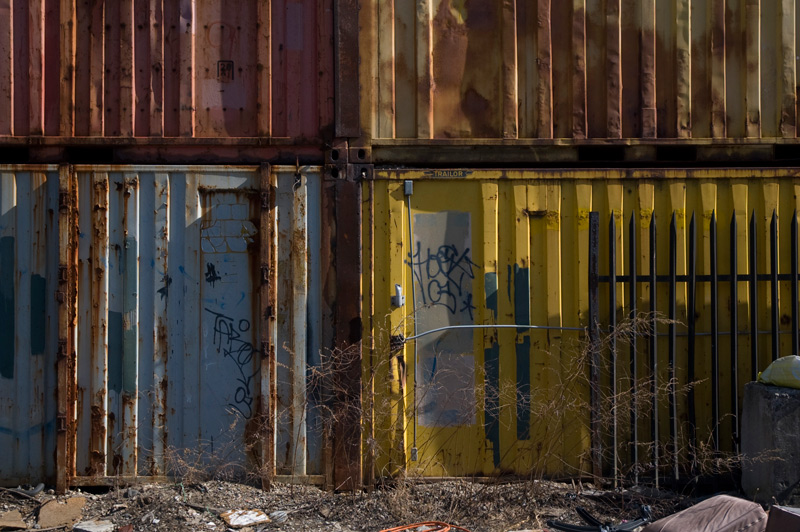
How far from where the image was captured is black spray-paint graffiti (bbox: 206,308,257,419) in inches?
217

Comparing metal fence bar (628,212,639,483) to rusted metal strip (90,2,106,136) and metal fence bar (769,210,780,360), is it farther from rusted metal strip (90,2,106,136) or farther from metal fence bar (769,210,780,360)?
rusted metal strip (90,2,106,136)

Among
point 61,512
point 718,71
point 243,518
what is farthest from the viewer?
point 718,71

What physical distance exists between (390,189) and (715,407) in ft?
10.4

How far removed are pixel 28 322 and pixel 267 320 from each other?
6.41 feet

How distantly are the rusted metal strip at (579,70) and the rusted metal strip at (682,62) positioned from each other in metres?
0.80

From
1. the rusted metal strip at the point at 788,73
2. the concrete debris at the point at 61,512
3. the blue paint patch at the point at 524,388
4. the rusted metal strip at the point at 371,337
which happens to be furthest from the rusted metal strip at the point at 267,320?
the rusted metal strip at the point at 788,73

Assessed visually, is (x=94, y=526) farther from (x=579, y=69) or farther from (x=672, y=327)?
(x=579, y=69)

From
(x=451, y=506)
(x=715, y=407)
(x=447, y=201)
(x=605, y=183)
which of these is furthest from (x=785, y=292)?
(x=451, y=506)

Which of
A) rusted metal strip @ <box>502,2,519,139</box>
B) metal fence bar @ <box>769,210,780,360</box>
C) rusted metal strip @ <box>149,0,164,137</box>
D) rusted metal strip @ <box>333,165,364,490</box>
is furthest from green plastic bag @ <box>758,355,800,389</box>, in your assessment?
rusted metal strip @ <box>149,0,164,137</box>

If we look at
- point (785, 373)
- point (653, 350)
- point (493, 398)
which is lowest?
point (493, 398)

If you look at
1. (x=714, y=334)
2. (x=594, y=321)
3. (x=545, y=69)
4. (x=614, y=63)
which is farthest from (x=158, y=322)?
(x=714, y=334)

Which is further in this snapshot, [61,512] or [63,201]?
[63,201]

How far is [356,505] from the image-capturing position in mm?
5129

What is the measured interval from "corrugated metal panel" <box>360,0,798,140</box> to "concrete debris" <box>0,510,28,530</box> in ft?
13.0
